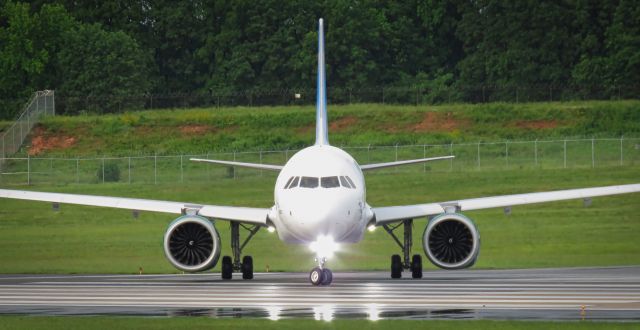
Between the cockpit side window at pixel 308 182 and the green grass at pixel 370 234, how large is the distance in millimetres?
12151

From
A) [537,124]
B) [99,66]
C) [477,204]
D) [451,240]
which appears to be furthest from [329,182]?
[99,66]

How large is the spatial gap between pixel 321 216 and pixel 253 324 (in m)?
9.15

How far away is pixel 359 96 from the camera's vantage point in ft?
390

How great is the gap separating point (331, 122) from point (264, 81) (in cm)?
2205

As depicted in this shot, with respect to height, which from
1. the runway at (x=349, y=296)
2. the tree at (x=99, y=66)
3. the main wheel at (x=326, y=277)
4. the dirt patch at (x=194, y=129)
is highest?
the tree at (x=99, y=66)

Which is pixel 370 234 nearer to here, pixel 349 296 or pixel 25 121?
pixel 349 296

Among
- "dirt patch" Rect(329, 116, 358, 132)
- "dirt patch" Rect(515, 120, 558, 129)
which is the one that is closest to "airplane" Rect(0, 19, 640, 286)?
"dirt patch" Rect(329, 116, 358, 132)

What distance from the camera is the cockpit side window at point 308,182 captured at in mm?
37531

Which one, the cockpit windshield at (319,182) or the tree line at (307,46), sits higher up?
the tree line at (307,46)

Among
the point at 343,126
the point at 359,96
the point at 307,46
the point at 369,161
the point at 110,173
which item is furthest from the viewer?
the point at 307,46

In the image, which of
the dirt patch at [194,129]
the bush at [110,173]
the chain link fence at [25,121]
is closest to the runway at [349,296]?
the bush at [110,173]

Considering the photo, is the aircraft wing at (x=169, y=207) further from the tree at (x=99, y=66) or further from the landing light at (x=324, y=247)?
the tree at (x=99, y=66)

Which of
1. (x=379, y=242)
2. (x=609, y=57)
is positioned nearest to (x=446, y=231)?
(x=379, y=242)

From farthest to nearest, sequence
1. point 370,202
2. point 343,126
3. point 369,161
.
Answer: point 343,126 → point 369,161 → point 370,202
